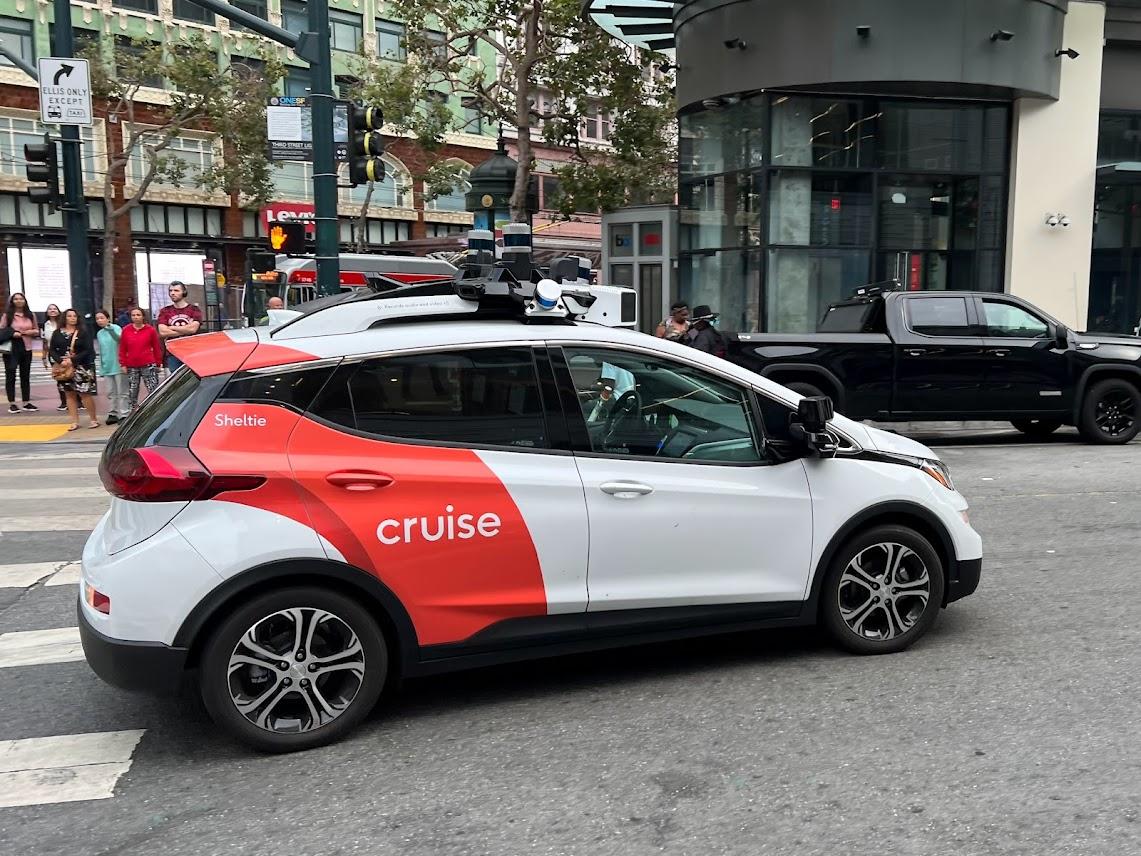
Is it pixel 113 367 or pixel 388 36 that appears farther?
pixel 388 36

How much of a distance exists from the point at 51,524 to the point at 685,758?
6430 millimetres

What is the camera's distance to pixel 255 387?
397cm

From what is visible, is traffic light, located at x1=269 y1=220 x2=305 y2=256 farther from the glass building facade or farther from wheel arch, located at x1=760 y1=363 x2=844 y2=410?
the glass building facade

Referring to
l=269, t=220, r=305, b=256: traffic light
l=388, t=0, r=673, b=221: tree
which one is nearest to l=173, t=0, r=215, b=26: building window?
l=388, t=0, r=673, b=221: tree

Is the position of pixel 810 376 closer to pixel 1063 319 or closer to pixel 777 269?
pixel 777 269

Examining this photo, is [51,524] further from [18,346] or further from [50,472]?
[18,346]

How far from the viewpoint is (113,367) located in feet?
49.1

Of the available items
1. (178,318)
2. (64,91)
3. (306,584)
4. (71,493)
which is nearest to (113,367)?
(178,318)

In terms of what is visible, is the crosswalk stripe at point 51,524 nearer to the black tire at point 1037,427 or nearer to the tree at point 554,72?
the black tire at point 1037,427

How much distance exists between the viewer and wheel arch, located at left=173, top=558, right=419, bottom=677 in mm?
3791

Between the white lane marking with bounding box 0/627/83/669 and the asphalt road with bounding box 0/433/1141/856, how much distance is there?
0.11m

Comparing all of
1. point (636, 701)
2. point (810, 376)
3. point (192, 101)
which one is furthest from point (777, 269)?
point (192, 101)

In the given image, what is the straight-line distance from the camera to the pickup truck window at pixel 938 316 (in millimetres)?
11969

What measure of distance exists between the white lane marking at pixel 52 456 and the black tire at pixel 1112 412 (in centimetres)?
1156
